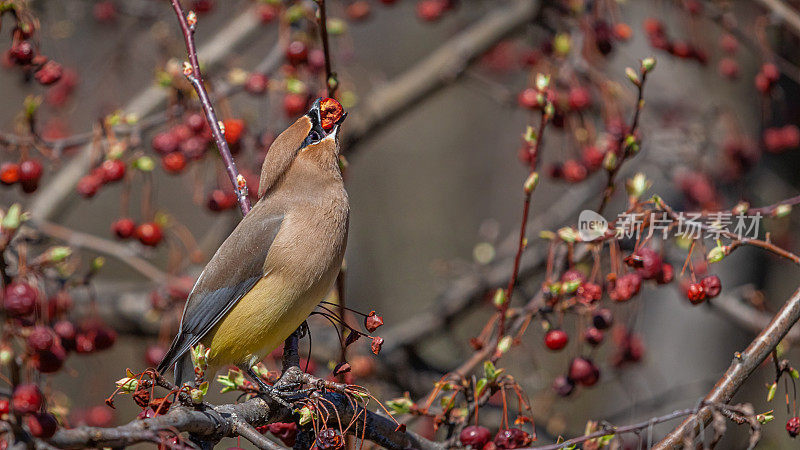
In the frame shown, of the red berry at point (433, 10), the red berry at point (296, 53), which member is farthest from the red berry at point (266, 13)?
the red berry at point (433, 10)

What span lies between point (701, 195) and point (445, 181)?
6310 millimetres

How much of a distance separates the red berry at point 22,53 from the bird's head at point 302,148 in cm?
86

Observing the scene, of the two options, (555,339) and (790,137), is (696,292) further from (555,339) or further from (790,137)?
(790,137)

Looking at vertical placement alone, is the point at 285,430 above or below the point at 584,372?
above

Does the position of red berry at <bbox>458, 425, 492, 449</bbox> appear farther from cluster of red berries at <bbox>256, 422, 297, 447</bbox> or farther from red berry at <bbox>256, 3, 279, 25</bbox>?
red berry at <bbox>256, 3, 279, 25</bbox>

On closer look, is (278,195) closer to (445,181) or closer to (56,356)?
(56,356)

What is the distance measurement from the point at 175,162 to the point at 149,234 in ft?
1.03

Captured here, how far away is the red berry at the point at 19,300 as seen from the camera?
274 centimetres

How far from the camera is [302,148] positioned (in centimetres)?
315

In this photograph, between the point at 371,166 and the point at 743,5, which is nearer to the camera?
the point at 743,5

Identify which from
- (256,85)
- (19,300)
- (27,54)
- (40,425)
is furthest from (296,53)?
(40,425)

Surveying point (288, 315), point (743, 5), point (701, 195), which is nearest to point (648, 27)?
point (701, 195)

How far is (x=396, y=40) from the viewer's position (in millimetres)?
10469

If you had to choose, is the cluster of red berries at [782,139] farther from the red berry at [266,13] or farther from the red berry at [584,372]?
the red berry at [266,13]
